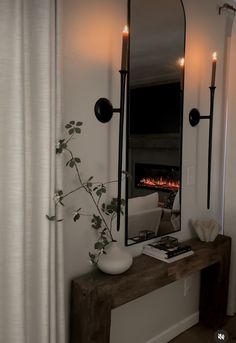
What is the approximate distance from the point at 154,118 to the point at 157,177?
387 mm

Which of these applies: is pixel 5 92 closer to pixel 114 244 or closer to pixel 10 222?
pixel 10 222

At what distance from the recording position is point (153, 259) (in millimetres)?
1948

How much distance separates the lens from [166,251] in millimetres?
1950

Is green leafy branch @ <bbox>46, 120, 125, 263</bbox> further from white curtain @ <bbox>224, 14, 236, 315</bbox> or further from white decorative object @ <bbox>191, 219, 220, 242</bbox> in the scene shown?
white curtain @ <bbox>224, 14, 236, 315</bbox>

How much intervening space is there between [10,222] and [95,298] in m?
0.57

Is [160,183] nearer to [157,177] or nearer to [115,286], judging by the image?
[157,177]

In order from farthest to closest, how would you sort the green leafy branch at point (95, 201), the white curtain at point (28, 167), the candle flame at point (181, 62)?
the candle flame at point (181, 62) → the green leafy branch at point (95, 201) → the white curtain at point (28, 167)

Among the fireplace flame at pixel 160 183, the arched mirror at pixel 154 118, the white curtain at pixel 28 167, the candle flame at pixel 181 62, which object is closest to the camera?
the white curtain at pixel 28 167

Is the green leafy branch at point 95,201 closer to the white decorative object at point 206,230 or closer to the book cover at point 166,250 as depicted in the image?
the book cover at point 166,250

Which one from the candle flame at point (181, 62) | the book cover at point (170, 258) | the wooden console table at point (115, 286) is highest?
the candle flame at point (181, 62)

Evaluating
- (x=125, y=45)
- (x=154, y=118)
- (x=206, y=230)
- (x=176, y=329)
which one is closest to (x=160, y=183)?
(x=154, y=118)

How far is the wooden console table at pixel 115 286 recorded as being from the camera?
153cm

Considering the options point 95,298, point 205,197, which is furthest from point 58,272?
point 205,197

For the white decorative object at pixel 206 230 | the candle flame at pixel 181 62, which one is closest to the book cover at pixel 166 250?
the white decorative object at pixel 206 230
